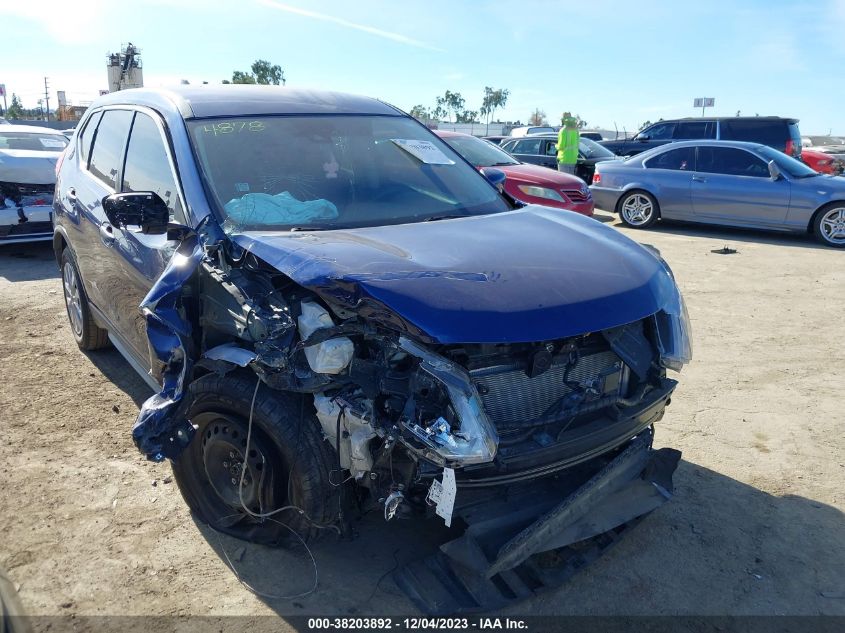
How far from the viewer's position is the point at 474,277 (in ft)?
8.62

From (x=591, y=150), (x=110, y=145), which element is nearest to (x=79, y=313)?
(x=110, y=145)

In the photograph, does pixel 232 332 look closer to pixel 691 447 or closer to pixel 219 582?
pixel 219 582

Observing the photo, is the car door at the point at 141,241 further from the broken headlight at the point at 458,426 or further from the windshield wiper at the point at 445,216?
the broken headlight at the point at 458,426

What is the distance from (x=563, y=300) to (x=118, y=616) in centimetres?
212

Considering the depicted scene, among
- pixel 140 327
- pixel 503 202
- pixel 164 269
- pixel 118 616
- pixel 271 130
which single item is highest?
pixel 271 130

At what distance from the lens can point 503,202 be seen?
4.03 metres

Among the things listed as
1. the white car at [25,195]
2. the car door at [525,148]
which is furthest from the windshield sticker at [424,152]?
the car door at [525,148]

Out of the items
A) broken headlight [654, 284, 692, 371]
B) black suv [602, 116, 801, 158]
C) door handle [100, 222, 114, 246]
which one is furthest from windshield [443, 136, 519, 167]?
broken headlight [654, 284, 692, 371]

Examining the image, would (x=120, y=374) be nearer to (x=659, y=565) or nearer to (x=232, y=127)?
(x=232, y=127)

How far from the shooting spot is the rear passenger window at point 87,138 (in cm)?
472

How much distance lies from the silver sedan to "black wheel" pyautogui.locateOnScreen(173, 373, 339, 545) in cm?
1022

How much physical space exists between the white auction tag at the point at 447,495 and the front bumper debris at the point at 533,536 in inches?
4.9

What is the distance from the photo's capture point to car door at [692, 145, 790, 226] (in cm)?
1072

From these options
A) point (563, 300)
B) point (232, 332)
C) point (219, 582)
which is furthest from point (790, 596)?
point (232, 332)
